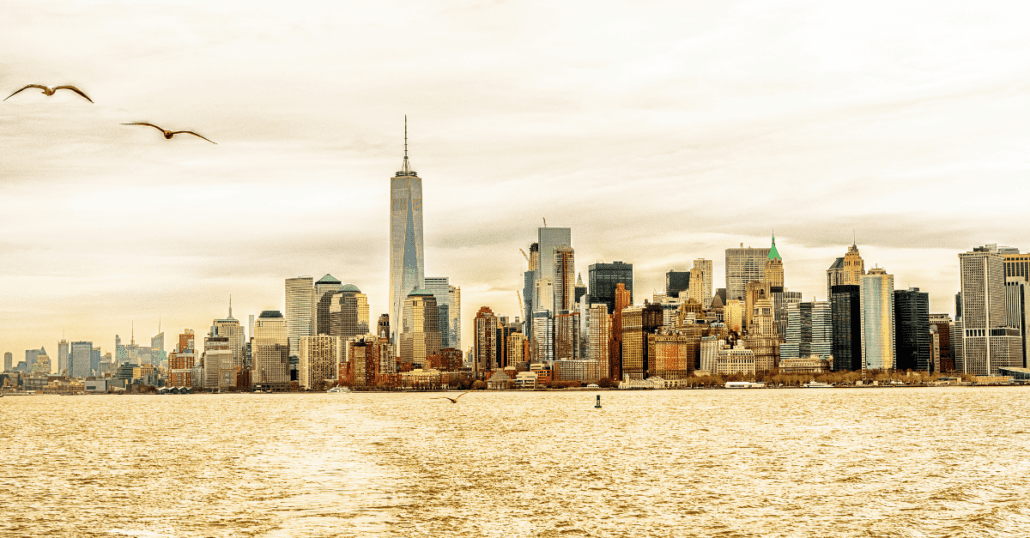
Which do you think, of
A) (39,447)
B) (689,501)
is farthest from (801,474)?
(39,447)

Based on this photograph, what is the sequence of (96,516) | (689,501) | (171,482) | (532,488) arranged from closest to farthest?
(96,516), (689,501), (532,488), (171,482)

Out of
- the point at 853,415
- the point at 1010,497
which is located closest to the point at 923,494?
the point at 1010,497

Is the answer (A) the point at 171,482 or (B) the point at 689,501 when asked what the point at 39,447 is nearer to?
(A) the point at 171,482

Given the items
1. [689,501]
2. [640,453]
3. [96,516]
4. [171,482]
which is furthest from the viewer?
[640,453]

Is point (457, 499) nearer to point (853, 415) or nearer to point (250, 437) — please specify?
point (250, 437)

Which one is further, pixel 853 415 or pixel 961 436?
pixel 853 415

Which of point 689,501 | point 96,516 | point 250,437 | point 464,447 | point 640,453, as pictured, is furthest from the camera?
point 250,437
